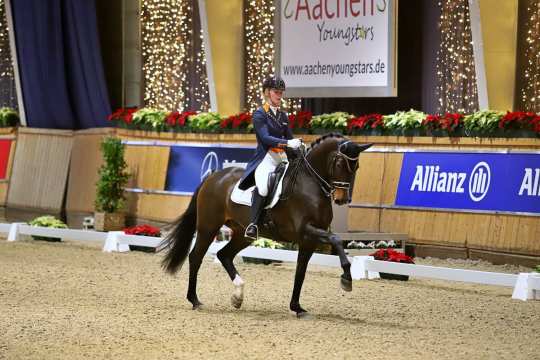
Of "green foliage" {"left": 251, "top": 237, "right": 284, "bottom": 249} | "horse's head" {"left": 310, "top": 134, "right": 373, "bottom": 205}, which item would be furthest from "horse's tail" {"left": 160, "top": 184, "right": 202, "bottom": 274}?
"green foliage" {"left": 251, "top": 237, "right": 284, "bottom": 249}

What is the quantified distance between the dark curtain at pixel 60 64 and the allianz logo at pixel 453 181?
259 inches

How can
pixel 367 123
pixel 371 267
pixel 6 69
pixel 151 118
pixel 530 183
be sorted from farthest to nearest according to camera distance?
pixel 6 69, pixel 151 118, pixel 367 123, pixel 530 183, pixel 371 267

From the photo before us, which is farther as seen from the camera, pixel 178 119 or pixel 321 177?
pixel 178 119

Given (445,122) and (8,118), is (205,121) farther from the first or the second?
(8,118)

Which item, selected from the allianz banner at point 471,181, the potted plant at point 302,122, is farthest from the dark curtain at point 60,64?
the allianz banner at point 471,181

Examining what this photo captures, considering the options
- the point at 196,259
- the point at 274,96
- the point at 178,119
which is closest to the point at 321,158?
the point at 274,96

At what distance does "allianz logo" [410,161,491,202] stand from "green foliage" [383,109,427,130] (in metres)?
0.49

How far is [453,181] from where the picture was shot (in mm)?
11969

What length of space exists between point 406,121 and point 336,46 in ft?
5.41

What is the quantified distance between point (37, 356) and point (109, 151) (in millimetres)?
9005

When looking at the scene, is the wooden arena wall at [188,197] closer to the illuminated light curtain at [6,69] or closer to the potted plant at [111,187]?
the potted plant at [111,187]

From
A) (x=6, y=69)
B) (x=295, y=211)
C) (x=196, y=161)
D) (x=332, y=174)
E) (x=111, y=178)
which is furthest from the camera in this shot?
(x=6, y=69)

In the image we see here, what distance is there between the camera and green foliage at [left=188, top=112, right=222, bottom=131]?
14.5m

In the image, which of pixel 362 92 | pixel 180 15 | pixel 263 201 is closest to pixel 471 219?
pixel 362 92
